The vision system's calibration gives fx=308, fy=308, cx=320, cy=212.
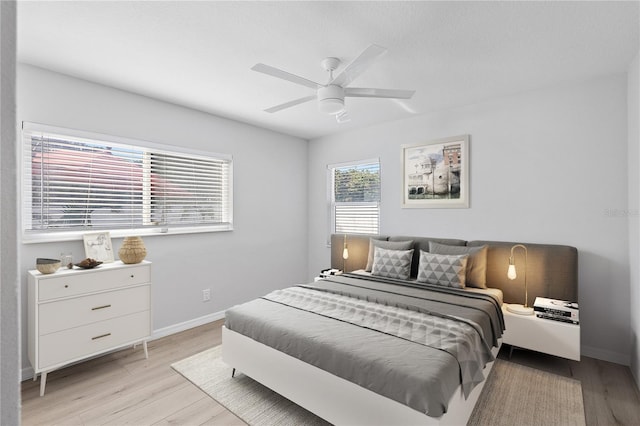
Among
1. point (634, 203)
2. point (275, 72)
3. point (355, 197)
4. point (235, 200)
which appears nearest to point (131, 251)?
point (235, 200)

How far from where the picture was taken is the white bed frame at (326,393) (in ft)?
5.35

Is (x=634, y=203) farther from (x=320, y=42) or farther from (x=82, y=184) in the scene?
(x=82, y=184)

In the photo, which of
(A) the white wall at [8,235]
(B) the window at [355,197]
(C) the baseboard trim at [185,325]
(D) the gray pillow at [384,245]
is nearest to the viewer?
(A) the white wall at [8,235]

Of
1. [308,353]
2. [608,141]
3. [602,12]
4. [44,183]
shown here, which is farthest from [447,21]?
[44,183]

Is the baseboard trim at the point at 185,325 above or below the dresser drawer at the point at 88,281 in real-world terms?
below

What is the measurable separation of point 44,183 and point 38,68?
38.0 inches

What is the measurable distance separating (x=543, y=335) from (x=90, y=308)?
12.6 ft

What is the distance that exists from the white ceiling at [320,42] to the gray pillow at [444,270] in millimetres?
1703

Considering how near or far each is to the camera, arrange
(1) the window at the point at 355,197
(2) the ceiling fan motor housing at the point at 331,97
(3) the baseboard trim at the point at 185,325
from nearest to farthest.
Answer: (2) the ceiling fan motor housing at the point at 331,97 < (3) the baseboard trim at the point at 185,325 < (1) the window at the point at 355,197

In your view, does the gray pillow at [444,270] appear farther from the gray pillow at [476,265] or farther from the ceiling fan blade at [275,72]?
the ceiling fan blade at [275,72]

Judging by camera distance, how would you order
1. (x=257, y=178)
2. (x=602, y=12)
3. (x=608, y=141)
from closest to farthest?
(x=602, y=12) → (x=608, y=141) → (x=257, y=178)

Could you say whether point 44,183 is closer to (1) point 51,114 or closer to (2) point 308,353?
(1) point 51,114

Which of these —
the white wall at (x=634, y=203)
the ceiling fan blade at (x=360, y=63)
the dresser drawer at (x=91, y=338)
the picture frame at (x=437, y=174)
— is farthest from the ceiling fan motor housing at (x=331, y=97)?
the dresser drawer at (x=91, y=338)

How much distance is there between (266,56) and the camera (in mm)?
2436
